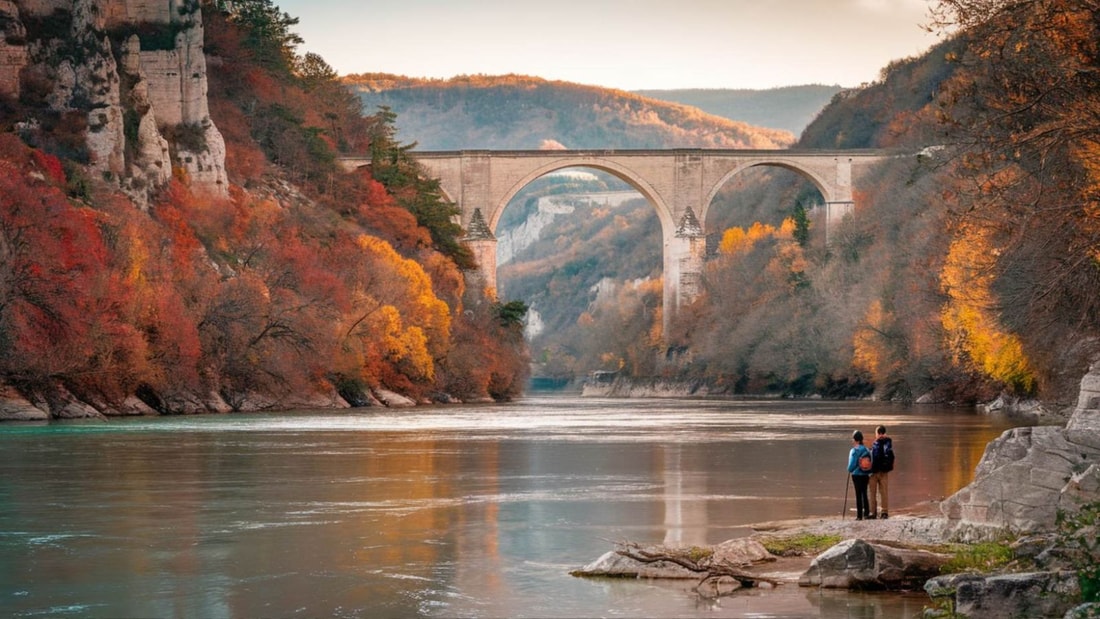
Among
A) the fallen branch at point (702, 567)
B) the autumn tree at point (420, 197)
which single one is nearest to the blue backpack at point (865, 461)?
the fallen branch at point (702, 567)

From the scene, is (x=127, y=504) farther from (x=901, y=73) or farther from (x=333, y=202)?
(x=901, y=73)

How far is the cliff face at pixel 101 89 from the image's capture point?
62.6 metres

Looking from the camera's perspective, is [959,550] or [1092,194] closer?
[959,550]

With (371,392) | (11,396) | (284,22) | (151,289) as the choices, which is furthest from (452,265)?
(11,396)

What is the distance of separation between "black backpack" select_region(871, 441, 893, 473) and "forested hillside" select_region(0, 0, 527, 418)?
33.5m

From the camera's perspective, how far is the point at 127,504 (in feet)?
66.1

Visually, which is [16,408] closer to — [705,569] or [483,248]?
[705,569]

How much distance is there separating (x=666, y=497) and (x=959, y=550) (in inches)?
298

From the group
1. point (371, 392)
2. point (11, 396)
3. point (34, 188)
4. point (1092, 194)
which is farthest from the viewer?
point (371, 392)

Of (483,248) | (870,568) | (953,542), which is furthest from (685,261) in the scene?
(870,568)

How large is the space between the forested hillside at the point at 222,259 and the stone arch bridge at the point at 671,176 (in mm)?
4691

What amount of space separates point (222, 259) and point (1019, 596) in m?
55.2

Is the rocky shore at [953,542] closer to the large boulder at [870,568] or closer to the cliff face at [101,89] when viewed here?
the large boulder at [870,568]

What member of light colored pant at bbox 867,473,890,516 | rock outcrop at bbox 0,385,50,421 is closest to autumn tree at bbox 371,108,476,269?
rock outcrop at bbox 0,385,50,421
